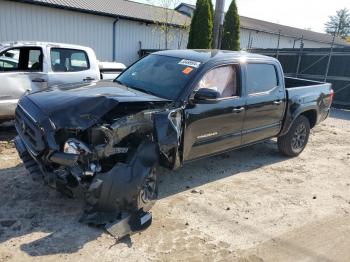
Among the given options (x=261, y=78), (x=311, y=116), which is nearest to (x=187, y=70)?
(x=261, y=78)

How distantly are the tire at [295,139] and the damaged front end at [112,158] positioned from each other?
320 centimetres

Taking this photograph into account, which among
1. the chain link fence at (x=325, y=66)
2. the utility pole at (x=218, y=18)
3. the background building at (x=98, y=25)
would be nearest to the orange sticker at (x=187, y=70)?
the utility pole at (x=218, y=18)

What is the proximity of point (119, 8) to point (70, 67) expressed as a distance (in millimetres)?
16119

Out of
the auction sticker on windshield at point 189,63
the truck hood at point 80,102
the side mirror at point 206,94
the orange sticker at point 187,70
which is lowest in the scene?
the truck hood at point 80,102

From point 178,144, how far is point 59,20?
53.4 feet

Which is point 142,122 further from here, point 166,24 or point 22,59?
point 166,24

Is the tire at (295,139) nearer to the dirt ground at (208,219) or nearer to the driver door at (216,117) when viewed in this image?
the dirt ground at (208,219)

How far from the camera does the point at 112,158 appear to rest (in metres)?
3.80

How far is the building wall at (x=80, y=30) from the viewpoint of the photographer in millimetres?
16562

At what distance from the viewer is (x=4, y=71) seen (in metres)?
6.70

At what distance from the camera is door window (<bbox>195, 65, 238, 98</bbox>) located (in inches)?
190

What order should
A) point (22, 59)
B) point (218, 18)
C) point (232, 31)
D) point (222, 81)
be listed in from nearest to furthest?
point (222, 81)
point (22, 59)
point (218, 18)
point (232, 31)

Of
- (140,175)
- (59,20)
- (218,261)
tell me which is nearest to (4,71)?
(140,175)

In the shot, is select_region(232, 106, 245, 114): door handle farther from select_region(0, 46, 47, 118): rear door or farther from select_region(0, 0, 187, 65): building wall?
select_region(0, 0, 187, 65): building wall
